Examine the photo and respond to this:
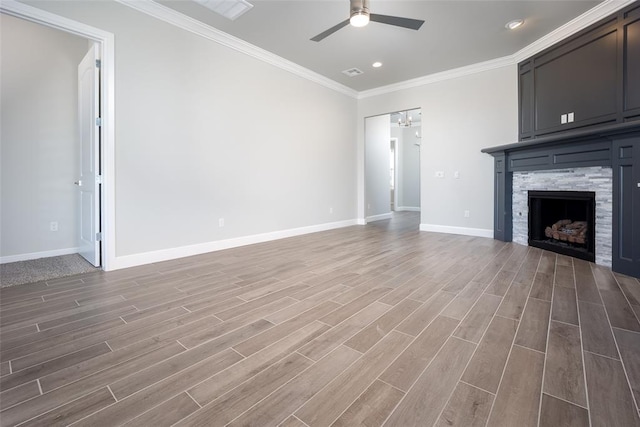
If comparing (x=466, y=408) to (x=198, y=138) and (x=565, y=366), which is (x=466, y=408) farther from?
(x=198, y=138)

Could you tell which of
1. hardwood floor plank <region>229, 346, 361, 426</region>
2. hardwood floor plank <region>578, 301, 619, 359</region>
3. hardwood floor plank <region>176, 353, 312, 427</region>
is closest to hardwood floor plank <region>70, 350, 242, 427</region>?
hardwood floor plank <region>176, 353, 312, 427</region>

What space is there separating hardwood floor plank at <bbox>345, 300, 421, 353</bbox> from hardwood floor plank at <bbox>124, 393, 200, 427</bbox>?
2.59 feet

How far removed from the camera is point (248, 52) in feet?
13.5

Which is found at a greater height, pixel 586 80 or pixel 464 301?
pixel 586 80

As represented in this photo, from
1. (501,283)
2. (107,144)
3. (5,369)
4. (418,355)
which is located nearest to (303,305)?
(418,355)

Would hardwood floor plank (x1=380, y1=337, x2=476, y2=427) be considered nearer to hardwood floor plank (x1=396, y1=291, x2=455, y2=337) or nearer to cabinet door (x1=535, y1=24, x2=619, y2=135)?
hardwood floor plank (x1=396, y1=291, x2=455, y2=337)

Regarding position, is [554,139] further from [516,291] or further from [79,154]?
[79,154]

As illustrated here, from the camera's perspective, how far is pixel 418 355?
1438 millimetres

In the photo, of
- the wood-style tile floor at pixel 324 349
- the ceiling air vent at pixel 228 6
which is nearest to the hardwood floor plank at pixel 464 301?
the wood-style tile floor at pixel 324 349

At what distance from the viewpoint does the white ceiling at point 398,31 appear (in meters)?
3.16

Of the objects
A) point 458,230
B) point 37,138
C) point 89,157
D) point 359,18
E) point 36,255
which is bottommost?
point 36,255

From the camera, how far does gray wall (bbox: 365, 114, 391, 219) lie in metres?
6.76

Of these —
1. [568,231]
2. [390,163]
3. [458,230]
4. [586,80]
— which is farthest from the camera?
[390,163]

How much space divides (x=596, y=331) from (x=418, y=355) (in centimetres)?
113
